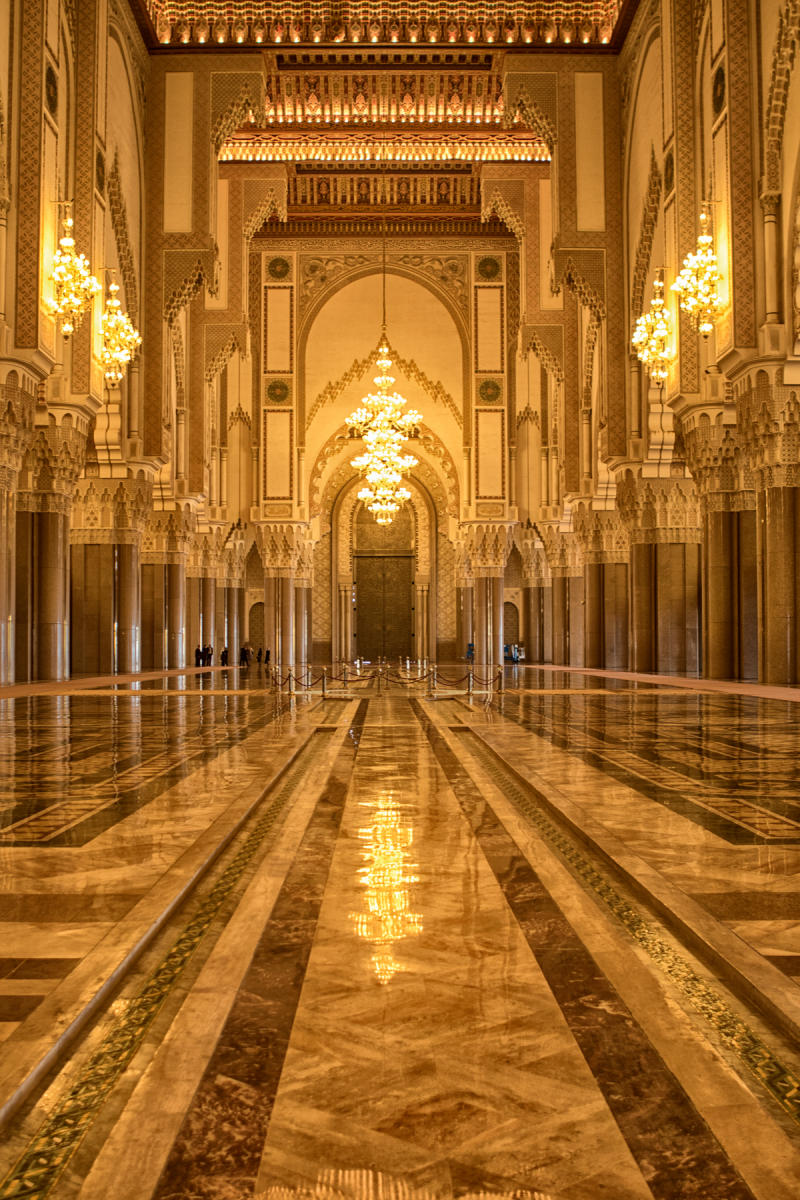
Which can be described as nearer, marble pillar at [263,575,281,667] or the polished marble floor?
the polished marble floor

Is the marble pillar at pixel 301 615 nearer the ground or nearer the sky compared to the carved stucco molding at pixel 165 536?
nearer the ground

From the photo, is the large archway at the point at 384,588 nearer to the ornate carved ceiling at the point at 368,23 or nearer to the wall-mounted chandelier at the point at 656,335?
the ornate carved ceiling at the point at 368,23

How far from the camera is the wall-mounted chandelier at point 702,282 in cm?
1265

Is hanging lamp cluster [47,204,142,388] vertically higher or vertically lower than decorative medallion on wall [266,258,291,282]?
lower

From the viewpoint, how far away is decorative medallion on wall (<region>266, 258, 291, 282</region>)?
1038 inches

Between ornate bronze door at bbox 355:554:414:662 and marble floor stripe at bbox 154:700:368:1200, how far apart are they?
3504 cm

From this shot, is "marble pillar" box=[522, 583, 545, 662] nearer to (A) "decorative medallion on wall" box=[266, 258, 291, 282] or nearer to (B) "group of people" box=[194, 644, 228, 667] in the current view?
(B) "group of people" box=[194, 644, 228, 667]

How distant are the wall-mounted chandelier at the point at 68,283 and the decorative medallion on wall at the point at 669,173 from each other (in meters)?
7.89

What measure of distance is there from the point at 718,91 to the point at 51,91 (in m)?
8.06

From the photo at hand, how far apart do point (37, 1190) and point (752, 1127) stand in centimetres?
103

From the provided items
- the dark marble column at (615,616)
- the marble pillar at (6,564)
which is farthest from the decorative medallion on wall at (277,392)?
the marble pillar at (6,564)

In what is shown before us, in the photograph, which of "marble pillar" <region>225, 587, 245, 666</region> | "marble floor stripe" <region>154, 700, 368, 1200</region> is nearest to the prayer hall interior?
"marble floor stripe" <region>154, 700, 368, 1200</region>

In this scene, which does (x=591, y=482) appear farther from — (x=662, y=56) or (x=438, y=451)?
(x=662, y=56)

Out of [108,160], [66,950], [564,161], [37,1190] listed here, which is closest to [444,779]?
[66,950]
